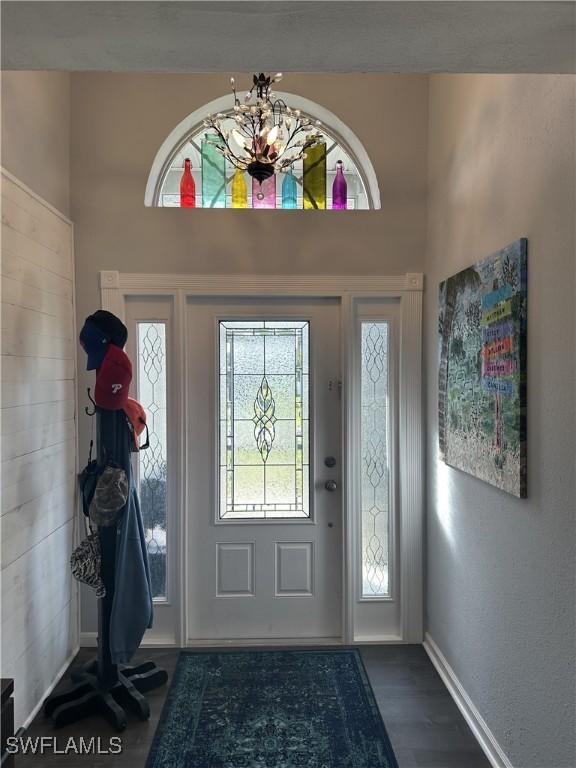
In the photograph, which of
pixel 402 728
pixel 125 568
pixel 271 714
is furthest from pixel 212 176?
pixel 402 728

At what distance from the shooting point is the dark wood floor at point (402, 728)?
1902 millimetres

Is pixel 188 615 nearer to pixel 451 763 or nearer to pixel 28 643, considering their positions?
pixel 28 643

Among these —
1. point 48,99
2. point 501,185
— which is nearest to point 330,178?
point 501,185

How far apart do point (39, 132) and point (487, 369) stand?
7.64ft

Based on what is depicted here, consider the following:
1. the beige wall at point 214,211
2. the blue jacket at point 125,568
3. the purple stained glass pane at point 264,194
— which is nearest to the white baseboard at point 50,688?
the beige wall at point 214,211

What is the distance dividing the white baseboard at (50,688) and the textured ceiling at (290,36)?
2455mm

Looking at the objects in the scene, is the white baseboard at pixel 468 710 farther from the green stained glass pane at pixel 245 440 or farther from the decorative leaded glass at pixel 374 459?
the green stained glass pane at pixel 245 440

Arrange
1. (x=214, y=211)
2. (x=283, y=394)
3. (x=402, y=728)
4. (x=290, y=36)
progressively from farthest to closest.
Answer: (x=283, y=394) < (x=214, y=211) < (x=402, y=728) < (x=290, y=36)

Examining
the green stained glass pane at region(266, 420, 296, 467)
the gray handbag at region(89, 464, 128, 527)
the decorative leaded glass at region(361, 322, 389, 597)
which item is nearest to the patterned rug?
the decorative leaded glass at region(361, 322, 389, 597)

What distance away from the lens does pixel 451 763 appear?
74.2 inches

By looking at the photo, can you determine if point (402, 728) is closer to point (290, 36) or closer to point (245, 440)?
point (245, 440)

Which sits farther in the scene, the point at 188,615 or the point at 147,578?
the point at 188,615

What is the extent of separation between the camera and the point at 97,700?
2.11 metres

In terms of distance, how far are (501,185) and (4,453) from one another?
2227 millimetres
